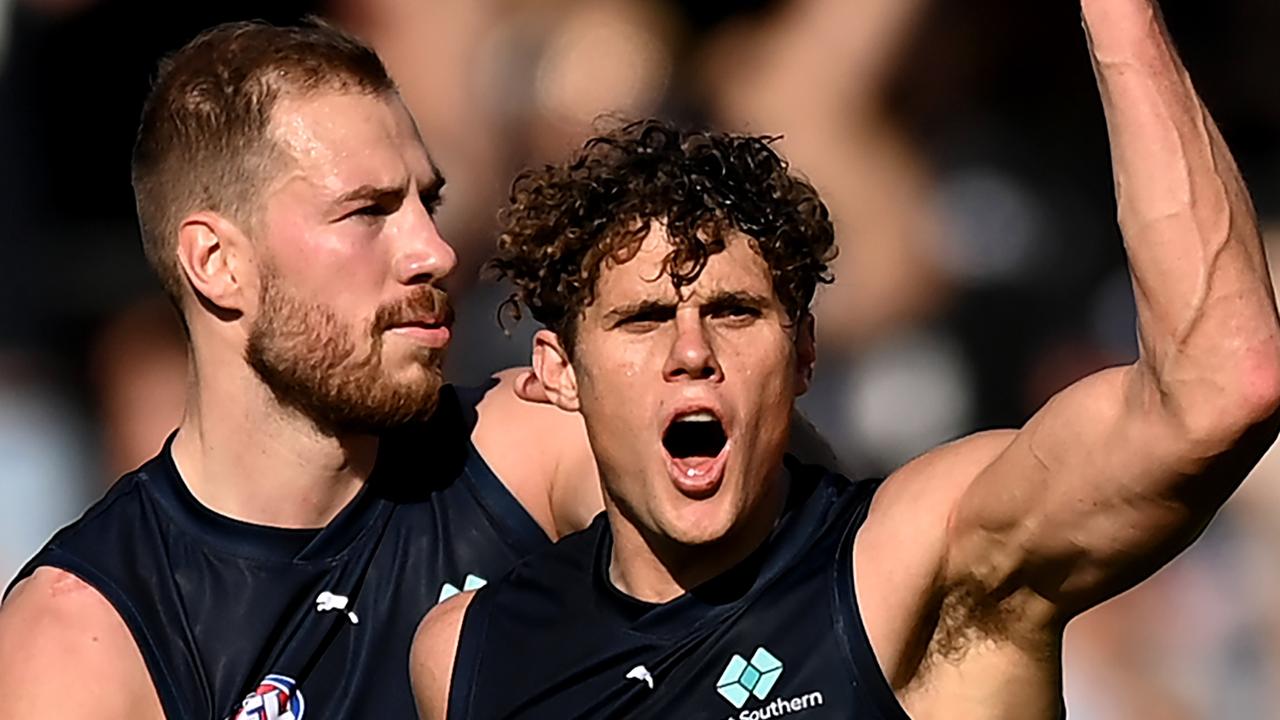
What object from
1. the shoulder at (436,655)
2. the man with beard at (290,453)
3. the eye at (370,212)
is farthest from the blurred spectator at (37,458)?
the shoulder at (436,655)

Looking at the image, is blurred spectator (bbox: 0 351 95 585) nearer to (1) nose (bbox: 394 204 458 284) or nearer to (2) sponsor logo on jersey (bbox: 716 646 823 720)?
(1) nose (bbox: 394 204 458 284)

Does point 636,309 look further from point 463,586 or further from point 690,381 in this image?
point 463,586

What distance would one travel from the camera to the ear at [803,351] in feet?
7.99

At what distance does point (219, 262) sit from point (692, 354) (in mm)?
913

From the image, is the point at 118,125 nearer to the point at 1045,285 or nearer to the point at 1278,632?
the point at 1045,285

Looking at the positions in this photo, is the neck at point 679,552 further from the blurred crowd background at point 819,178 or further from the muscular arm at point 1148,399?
the blurred crowd background at point 819,178

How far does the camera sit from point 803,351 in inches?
96.7

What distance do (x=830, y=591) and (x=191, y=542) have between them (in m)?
0.98

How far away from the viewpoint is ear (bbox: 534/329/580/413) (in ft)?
8.22

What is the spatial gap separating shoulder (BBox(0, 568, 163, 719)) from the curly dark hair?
2.28 ft

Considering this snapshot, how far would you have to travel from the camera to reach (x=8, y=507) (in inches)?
163

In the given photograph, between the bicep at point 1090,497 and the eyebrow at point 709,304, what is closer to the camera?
the bicep at point 1090,497

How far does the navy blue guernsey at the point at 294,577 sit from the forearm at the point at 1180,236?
120 centimetres

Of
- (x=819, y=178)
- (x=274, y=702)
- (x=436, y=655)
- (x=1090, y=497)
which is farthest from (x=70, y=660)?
(x=819, y=178)
